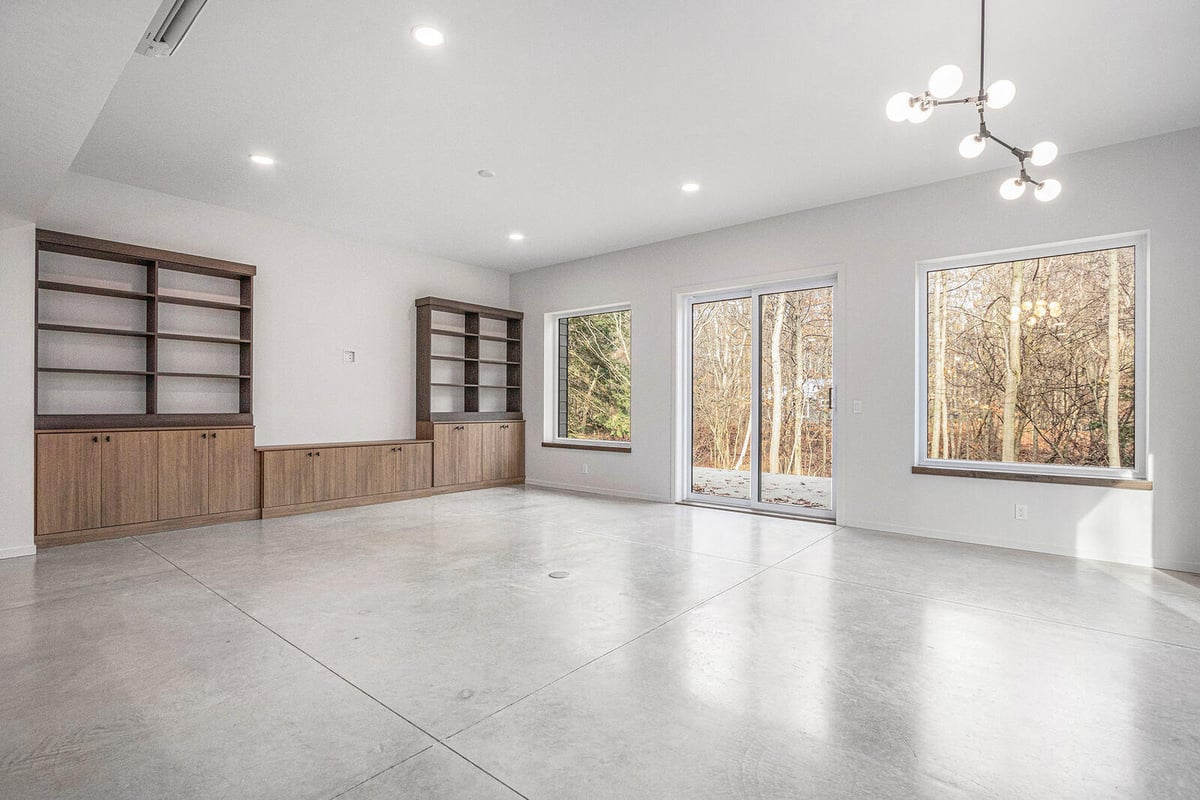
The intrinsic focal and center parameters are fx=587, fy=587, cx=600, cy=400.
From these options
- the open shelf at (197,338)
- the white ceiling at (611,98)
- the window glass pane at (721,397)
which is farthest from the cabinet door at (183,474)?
the window glass pane at (721,397)

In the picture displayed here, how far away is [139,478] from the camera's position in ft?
15.7

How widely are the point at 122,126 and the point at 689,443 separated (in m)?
5.50

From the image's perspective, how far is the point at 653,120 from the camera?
381 centimetres

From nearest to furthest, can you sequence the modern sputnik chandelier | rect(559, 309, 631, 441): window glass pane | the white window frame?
the modern sputnik chandelier → rect(559, 309, 631, 441): window glass pane → the white window frame

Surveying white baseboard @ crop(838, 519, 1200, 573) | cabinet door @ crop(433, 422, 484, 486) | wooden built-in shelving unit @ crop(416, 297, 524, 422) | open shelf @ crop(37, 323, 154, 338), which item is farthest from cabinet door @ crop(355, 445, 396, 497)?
white baseboard @ crop(838, 519, 1200, 573)

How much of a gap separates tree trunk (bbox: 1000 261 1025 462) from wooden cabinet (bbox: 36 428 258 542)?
6.53 m

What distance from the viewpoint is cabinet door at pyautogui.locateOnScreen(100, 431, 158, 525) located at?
15.1 ft

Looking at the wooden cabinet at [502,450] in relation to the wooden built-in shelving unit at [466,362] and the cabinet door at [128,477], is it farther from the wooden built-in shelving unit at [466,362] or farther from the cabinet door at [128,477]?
the cabinet door at [128,477]

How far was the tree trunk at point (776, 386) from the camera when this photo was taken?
19.4ft

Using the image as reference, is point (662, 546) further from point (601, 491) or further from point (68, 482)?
point (68, 482)

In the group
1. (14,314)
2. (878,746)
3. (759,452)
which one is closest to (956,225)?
(759,452)

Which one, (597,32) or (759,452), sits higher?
(597,32)

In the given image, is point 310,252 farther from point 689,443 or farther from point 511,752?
point 511,752

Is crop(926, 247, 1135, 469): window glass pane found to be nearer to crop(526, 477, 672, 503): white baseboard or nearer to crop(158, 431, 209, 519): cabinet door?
crop(526, 477, 672, 503): white baseboard
